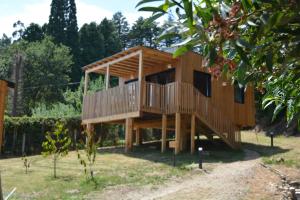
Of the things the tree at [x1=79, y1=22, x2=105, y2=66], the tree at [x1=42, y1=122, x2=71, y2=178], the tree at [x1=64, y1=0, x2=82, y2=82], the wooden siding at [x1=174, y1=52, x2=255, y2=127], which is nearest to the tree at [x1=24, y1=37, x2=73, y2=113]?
the tree at [x1=64, y1=0, x2=82, y2=82]

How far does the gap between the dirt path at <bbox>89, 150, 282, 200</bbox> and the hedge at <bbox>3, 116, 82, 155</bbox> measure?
474 inches

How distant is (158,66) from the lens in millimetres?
21062

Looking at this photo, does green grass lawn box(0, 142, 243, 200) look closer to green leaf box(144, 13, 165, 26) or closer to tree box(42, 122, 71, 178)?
tree box(42, 122, 71, 178)

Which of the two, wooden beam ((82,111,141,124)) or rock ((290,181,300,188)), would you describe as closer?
rock ((290,181,300,188))

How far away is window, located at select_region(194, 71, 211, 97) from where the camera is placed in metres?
20.8

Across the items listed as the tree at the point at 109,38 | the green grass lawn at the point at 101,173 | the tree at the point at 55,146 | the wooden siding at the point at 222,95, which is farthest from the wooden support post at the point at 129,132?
the tree at the point at 109,38

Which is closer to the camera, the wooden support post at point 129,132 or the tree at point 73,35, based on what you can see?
the wooden support post at point 129,132

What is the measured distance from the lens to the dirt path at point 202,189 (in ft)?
32.6

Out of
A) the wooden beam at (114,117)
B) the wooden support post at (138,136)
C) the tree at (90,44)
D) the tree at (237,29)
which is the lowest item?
the tree at (237,29)

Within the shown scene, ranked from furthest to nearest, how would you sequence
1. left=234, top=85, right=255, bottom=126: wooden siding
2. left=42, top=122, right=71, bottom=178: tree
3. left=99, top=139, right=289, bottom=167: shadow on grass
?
1. left=234, top=85, right=255, bottom=126: wooden siding
2. left=99, top=139, right=289, bottom=167: shadow on grass
3. left=42, top=122, right=71, bottom=178: tree

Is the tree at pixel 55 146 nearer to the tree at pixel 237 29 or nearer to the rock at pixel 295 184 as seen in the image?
the rock at pixel 295 184

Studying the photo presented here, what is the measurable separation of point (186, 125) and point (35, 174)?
8.28 metres

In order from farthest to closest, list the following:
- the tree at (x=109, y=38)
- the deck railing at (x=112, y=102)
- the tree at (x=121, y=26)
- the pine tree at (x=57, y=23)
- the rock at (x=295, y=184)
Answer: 1. the tree at (x=121, y=26)
2. the tree at (x=109, y=38)
3. the pine tree at (x=57, y=23)
4. the deck railing at (x=112, y=102)
5. the rock at (x=295, y=184)

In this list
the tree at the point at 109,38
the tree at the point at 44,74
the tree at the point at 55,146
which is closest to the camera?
the tree at the point at 55,146
